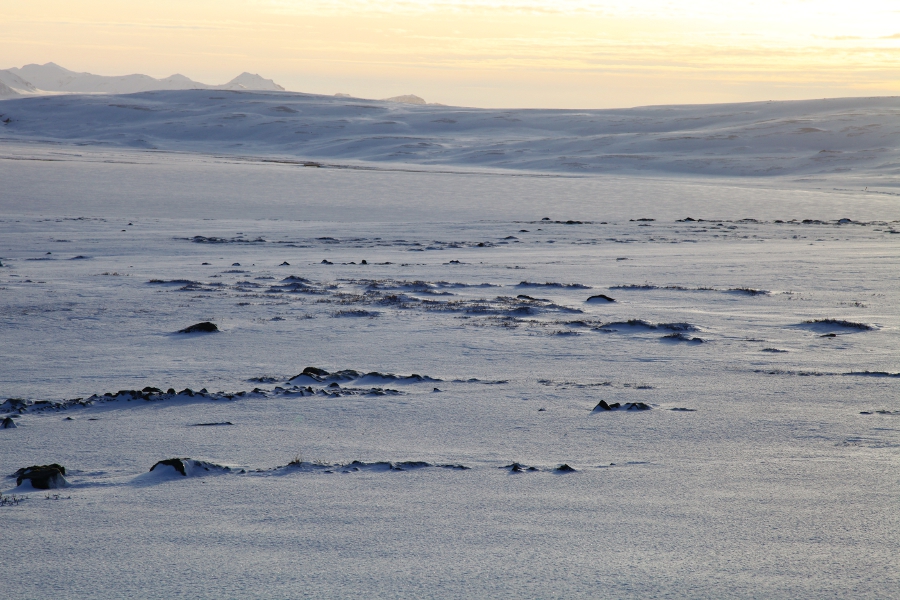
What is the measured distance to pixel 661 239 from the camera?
16.8m

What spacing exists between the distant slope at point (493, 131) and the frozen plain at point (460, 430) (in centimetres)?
3912

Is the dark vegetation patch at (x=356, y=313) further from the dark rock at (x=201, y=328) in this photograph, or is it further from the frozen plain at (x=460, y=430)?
the dark rock at (x=201, y=328)

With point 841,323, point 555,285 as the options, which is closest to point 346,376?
point 841,323

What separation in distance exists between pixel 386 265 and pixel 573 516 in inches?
364

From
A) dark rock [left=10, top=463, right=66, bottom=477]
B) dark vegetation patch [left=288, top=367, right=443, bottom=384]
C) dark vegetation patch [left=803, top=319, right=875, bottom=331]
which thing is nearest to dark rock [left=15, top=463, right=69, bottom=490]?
dark rock [left=10, top=463, right=66, bottom=477]

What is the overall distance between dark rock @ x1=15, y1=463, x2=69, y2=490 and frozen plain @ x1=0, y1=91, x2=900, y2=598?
6 centimetres

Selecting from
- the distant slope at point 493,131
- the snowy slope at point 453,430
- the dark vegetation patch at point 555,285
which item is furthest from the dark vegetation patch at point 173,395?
the distant slope at point 493,131

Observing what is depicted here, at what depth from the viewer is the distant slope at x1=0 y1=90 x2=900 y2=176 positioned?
50312mm

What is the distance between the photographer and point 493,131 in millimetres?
71312

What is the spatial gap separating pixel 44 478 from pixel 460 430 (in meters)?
1.89

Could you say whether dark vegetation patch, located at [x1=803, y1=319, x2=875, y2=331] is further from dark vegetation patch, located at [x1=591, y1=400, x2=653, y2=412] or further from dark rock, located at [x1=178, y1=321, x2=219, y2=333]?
dark rock, located at [x1=178, y1=321, x2=219, y2=333]

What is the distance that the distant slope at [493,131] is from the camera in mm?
50312

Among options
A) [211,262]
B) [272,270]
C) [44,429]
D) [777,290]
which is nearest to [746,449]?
[44,429]

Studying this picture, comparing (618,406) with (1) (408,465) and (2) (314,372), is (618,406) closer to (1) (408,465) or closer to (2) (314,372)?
(1) (408,465)
